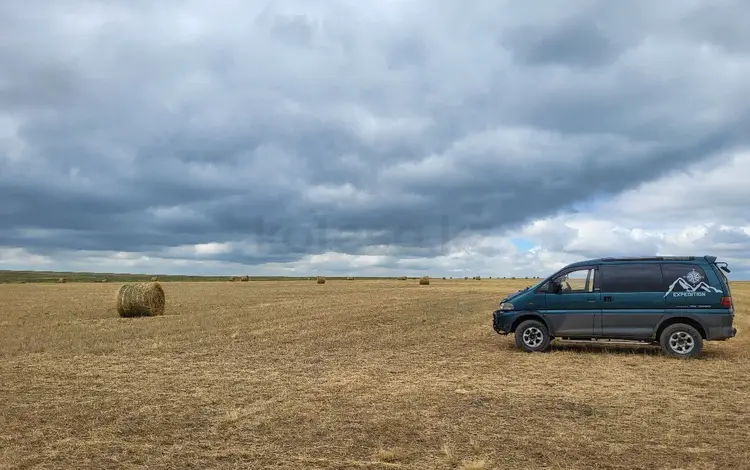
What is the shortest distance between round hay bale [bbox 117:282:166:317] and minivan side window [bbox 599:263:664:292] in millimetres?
17834

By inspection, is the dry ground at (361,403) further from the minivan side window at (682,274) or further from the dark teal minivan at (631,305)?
the minivan side window at (682,274)

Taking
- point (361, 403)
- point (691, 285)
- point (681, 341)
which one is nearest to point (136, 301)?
point (361, 403)

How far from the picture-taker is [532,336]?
50.9 feet

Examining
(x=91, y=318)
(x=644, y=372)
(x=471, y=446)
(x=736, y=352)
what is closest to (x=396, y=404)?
(x=471, y=446)

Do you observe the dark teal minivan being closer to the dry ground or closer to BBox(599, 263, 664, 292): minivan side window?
BBox(599, 263, 664, 292): minivan side window

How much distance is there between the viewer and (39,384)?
11.1 meters

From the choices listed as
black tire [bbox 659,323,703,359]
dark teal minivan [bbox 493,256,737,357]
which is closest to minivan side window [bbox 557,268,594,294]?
dark teal minivan [bbox 493,256,737,357]

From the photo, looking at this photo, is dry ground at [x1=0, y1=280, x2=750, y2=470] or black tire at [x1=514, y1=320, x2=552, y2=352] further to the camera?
black tire at [x1=514, y1=320, x2=552, y2=352]

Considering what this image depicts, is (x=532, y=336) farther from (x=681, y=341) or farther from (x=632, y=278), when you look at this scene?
(x=681, y=341)

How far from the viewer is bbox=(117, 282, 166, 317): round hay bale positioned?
24797mm

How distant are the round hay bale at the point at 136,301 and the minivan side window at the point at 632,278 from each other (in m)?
17.8

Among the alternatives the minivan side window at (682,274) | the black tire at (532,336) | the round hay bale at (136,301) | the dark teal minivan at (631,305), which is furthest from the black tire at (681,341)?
the round hay bale at (136,301)

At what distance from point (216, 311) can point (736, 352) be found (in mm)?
19581

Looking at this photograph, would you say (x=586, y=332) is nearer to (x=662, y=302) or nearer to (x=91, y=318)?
(x=662, y=302)
